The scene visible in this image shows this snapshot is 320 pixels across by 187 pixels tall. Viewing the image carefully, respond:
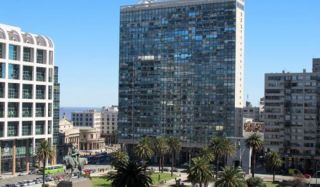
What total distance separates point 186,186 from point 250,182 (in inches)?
821

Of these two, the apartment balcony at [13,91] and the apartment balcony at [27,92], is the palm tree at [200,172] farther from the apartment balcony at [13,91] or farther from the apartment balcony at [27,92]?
the apartment balcony at [27,92]

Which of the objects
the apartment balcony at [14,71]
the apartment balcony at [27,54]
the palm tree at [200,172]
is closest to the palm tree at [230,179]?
the palm tree at [200,172]

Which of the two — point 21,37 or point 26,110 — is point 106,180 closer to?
point 26,110

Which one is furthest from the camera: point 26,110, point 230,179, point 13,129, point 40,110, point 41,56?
point 41,56

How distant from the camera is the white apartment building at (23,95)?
162000mm

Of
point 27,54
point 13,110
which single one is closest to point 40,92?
point 27,54

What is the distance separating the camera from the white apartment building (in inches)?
6378

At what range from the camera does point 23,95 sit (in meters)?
170

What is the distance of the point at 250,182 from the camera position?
5531 inches

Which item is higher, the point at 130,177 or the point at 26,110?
the point at 26,110

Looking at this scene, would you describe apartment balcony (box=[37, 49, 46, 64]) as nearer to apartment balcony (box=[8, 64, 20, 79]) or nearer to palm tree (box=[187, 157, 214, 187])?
apartment balcony (box=[8, 64, 20, 79])

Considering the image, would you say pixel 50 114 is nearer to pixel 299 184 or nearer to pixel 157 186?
pixel 157 186

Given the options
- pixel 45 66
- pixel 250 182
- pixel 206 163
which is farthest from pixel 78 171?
pixel 45 66

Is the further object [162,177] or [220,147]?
[162,177]
